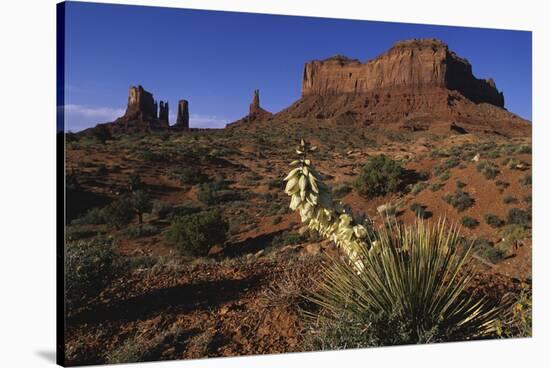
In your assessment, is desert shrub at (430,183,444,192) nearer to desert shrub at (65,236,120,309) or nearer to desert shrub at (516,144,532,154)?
desert shrub at (516,144,532,154)

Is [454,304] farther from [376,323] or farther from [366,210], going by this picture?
[366,210]

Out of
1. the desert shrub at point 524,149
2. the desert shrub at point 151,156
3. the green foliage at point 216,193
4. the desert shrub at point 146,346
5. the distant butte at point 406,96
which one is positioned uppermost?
the distant butte at point 406,96

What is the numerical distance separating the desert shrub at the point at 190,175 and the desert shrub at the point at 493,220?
4035mm

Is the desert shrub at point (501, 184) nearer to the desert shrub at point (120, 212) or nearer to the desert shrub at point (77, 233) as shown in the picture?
the desert shrub at point (120, 212)

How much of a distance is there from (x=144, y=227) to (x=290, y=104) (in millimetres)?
2236

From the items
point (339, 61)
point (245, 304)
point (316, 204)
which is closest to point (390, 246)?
point (316, 204)

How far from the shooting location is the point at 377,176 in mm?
8367

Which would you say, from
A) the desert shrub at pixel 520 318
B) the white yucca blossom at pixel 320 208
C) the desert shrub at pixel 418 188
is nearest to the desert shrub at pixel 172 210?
the white yucca blossom at pixel 320 208

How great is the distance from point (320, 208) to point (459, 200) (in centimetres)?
471

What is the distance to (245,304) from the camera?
258 inches

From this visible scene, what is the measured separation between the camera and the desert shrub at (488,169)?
9.73 m

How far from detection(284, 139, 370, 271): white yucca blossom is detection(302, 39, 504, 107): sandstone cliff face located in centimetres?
244

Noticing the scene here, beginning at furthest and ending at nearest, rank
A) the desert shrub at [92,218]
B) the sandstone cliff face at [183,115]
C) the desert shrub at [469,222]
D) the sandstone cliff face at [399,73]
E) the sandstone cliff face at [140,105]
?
the desert shrub at [469,222], the sandstone cliff face at [399,73], the sandstone cliff face at [183,115], the sandstone cliff face at [140,105], the desert shrub at [92,218]

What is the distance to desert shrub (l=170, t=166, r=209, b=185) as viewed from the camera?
25.1ft
